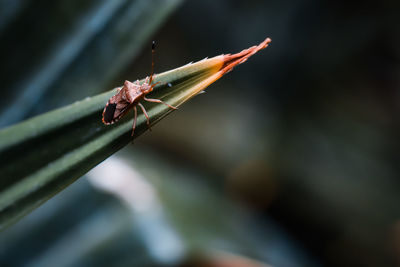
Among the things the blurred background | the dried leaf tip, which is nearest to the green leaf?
the dried leaf tip

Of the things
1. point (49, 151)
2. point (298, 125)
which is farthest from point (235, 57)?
point (298, 125)

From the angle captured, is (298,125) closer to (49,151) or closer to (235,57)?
(235,57)

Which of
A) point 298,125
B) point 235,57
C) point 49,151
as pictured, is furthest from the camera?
point 298,125

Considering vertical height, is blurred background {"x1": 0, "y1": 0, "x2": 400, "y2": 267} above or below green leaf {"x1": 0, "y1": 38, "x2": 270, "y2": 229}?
above

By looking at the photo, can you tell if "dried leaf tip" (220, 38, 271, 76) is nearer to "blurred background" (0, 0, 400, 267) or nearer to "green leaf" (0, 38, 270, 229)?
"green leaf" (0, 38, 270, 229)

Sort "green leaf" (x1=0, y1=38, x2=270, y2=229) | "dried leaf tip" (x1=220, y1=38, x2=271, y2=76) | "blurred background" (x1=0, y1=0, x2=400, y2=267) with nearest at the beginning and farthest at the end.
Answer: "green leaf" (x1=0, y1=38, x2=270, y2=229) < "dried leaf tip" (x1=220, y1=38, x2=271, y2=76) < "blurred background" (x1=0, y1=0, x2=400, y2=267)

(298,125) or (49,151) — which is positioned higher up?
(298,125)

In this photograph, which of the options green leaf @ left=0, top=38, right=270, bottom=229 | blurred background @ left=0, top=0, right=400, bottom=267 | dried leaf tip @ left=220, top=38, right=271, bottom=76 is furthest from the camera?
blurred background @ left=0, top=0, right=400, bottom=267

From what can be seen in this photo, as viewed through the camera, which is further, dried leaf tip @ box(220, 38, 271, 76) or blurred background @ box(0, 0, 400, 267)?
blurred background @ box(0, 0, 400, 267)

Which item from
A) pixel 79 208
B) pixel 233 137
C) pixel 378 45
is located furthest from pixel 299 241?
pixel 79 208

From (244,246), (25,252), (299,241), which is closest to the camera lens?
(25,252)

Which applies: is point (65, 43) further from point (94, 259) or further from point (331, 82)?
point (331, 82)
